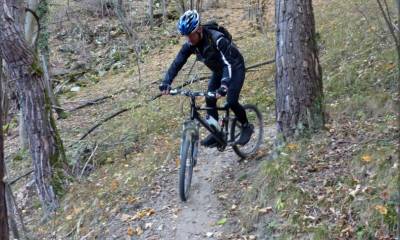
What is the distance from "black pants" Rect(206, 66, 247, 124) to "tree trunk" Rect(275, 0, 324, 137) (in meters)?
0.58

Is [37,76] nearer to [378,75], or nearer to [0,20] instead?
[0,20]

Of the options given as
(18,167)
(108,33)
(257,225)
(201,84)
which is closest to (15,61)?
(18,167)

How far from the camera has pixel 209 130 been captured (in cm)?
693

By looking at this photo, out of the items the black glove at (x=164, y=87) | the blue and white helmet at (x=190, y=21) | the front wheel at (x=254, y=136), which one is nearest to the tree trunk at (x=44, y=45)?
the front wheel at (x=254, y=136)

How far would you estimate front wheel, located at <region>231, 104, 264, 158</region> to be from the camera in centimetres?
745

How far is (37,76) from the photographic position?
8.34m

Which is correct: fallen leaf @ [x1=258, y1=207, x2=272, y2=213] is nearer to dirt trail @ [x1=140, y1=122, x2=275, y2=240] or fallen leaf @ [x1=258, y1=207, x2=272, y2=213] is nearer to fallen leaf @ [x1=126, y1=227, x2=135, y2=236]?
dirt trail @ [x1=140, y1=122, x2=275, y2=240]

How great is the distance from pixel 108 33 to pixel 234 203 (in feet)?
64.4

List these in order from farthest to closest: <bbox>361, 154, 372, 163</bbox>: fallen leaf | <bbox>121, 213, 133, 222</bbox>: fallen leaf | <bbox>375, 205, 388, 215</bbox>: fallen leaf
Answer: <bbox>121, 213, 133, 222</bbox>: fallen leaf
<bbox>361, 154, 372, 163</bbox>: fallen leaf
<bbox>375, 205, 388, 215</bbox>: fallen leaf

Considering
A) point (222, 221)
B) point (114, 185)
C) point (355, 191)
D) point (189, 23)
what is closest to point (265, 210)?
point (222, 221)

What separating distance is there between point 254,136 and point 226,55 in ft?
7.11

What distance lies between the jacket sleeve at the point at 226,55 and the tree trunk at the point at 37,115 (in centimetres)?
337

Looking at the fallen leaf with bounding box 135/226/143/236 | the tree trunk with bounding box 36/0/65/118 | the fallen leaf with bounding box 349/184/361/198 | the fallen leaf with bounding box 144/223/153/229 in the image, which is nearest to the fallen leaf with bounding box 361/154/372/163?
the fallen leaf with bounding box 349/184/361/198

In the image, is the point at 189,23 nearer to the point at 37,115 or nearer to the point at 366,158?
the point at 366,158
